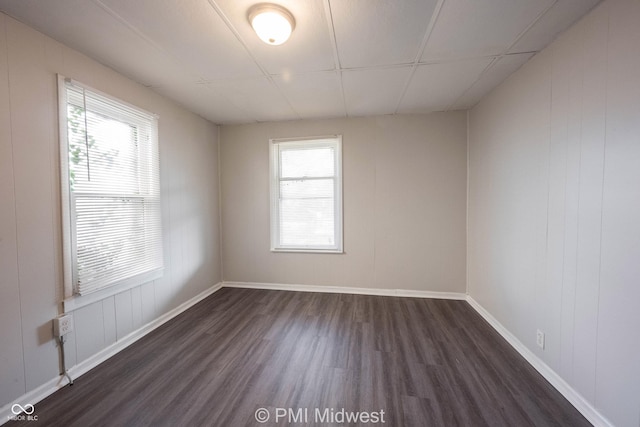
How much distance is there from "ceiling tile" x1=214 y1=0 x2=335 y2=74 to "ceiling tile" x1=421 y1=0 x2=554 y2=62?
2.55 feet

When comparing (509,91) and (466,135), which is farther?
(466,135)

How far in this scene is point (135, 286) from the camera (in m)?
2.32

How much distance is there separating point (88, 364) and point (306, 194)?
276 cm

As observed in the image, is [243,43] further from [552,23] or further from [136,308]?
[136,308]

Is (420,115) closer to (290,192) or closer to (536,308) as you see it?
(290,192)

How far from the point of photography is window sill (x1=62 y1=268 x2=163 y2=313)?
1.80m

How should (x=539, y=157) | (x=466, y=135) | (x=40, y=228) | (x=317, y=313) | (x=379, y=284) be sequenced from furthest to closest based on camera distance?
(x=379, y=284), (x=466, y=135), (x=317, y=313), (x=539, y=157), (x=40, y=228)

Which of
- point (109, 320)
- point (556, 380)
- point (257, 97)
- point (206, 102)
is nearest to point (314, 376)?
point (556, 380)

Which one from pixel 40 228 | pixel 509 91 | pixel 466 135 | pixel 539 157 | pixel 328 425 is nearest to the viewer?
pixel 328 425

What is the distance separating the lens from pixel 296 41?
5.80ft

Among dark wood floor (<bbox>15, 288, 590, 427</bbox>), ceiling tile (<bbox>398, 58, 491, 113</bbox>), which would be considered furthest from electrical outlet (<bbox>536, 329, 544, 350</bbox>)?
ceiling tile (<bbox>398, 58, 491, 113</bbox>)

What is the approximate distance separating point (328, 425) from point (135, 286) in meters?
2.13

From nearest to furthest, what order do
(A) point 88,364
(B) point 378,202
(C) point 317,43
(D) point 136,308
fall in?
(C) point 317,43 < (A) point 88,364 < (D) point 136,308 < (B) point 378,202

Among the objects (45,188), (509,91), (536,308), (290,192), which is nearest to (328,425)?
(536,308)
